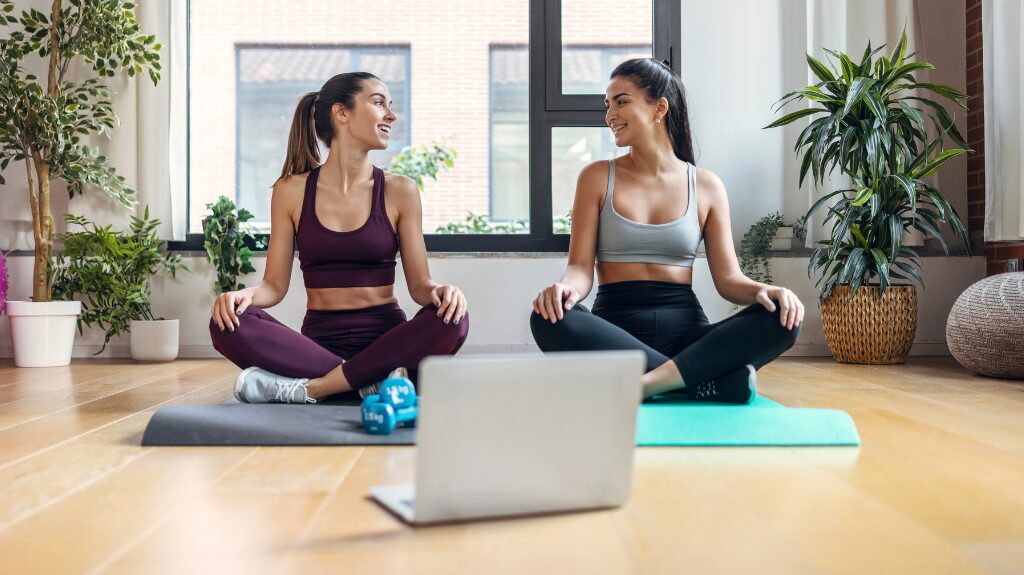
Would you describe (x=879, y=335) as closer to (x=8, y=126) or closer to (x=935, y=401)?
(x=935, y=401)

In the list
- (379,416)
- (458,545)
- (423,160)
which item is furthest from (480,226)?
(458,545)

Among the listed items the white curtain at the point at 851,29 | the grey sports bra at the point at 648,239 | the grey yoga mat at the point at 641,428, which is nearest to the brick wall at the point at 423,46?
the white curtain at the point at 851,29

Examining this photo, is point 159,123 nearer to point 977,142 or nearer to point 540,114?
point 540,114

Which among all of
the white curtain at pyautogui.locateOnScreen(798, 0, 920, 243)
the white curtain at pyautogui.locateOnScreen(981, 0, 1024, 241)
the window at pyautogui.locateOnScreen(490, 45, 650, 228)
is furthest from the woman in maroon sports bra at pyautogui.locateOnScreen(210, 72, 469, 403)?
the white curtain at pyautogui.locateOnScreen(981, 0, 1024, 241)

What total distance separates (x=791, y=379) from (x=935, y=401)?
0.61m

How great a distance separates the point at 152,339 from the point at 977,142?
3.83 m

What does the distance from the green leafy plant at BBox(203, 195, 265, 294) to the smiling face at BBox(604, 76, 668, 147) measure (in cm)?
216

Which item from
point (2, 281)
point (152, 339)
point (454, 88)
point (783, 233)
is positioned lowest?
point (152, 339)

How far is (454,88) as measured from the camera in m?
4.62

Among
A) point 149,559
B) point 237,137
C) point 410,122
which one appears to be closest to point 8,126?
point 237,137

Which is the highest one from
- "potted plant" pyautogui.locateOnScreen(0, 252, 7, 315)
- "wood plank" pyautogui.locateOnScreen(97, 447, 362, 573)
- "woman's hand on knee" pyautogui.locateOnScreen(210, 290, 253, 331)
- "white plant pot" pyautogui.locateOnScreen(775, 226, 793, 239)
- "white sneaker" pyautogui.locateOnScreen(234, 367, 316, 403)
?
"white plant pot" pyautogui.locateOnScreen(775, 226, 793, 239)

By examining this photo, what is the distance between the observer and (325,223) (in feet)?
8.48

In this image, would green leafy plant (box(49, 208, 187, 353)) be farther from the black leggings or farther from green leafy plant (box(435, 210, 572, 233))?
the black leggings

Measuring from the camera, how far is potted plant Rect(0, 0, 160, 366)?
3.69m
